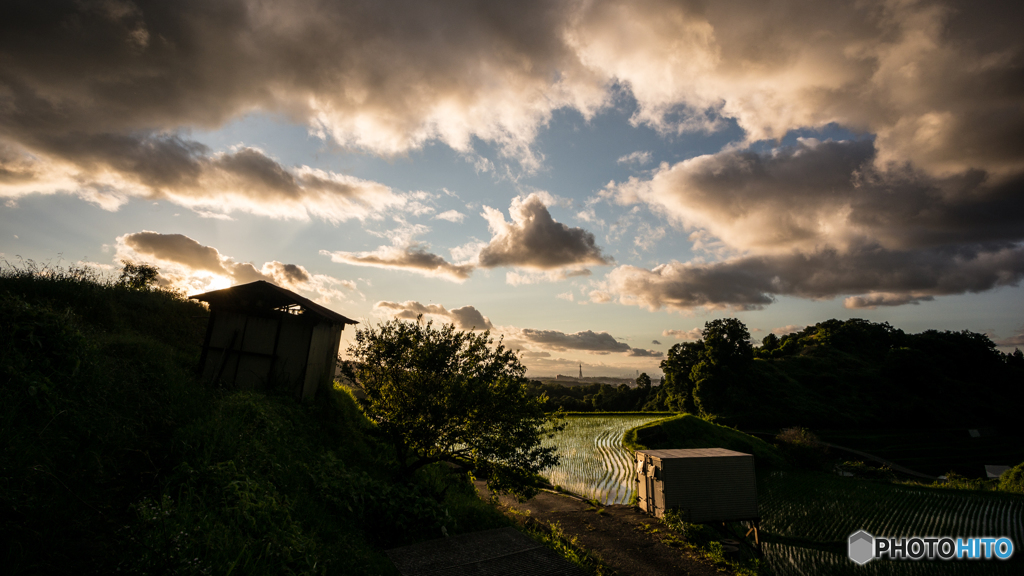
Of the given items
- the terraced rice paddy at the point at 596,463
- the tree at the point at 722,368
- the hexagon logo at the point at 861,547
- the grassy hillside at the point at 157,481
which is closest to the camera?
the grassy hillside at the point at 157,481

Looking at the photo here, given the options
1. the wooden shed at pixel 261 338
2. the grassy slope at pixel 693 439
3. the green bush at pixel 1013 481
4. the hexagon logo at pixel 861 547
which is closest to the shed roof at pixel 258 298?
the wooden shed at pixel 261 338

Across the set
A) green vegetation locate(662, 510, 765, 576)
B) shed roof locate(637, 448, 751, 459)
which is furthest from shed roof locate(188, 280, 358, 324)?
shed roof locate(637, 448, 751, 459)

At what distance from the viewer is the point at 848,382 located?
70250mm

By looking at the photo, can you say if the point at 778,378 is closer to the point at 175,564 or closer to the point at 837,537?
the point at 837,537

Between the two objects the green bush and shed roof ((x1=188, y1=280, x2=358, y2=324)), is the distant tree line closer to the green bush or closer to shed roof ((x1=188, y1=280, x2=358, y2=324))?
the green bush

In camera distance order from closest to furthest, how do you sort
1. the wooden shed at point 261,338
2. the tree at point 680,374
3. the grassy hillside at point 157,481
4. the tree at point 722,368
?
the grassy hillside at point 157,481
the wooden shed at point 261,338
the tree at point 722,368
the tree at point 680,374

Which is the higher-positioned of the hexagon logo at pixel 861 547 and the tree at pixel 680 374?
the tree at pixel 680 374

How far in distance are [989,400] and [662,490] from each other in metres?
94.7

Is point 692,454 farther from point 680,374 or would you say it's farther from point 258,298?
point 680,374

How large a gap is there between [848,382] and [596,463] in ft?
209

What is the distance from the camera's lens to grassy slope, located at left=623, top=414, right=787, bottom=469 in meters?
38.5

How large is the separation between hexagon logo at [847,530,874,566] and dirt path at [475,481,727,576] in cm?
1078

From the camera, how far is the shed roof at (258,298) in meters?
18.6

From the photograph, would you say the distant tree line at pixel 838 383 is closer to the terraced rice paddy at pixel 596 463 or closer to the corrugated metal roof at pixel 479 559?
the terraced rice paddy at pixel 596 463
